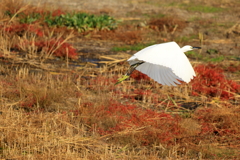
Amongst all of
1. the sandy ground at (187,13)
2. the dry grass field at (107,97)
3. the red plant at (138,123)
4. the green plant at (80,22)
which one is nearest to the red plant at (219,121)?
the dry grass field at (107,97)

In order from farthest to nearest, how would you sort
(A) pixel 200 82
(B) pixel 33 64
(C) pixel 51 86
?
(B) pixel 33 64, (A) pixel 200 82, (C) pixel 51 86

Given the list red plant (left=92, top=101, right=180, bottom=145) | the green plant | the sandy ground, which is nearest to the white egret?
red plant (left=92, top=101, right=180, bottom=145)

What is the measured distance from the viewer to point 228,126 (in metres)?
5.89

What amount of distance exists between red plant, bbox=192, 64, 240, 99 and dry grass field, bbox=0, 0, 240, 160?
0.07 ft

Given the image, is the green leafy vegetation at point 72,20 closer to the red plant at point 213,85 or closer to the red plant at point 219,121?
the red plant at point 213,85

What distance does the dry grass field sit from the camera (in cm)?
496

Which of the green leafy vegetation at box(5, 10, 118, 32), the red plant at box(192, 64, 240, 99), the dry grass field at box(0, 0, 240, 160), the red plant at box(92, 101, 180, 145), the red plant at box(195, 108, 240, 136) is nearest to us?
the dry grass field at box(0, 0, 240, 160)

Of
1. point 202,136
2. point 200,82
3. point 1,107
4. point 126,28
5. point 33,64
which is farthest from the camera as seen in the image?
point 126,28

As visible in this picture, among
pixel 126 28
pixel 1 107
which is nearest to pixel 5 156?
pixel 1 107

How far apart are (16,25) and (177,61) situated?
26.7ft

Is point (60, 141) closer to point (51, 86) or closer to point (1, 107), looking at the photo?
point (1, 107)

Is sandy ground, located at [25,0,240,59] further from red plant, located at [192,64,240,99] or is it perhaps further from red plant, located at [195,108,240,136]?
red plant, located at [195,108,240,136]

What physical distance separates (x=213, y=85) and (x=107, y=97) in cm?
250

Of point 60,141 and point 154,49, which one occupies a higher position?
point 154,49
